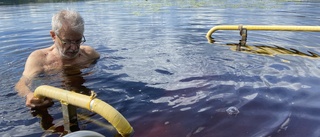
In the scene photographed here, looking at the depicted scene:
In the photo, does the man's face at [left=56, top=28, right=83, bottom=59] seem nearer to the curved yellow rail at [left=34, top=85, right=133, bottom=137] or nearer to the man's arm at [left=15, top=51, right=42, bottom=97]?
the man's arm at [left=15, top=51, right=42, bottom=97]

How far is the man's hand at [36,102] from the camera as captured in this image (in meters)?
3.16

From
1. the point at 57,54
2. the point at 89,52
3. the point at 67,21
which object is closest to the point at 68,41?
the point at 67,21

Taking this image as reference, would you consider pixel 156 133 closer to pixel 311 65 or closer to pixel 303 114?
pixel 303 114

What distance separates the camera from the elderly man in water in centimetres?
393

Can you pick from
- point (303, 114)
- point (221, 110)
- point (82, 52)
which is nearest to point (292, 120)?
point (303, 114)

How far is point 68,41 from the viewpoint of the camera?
4.05 metres

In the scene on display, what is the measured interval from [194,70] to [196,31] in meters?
4.58

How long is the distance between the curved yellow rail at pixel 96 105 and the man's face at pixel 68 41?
1487 mm

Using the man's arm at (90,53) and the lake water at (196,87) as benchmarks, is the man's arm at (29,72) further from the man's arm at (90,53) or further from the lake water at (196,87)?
the man's arm at (90,53)

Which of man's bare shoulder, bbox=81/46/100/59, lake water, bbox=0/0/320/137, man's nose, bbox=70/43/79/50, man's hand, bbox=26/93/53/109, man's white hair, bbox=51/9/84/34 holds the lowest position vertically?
lake water, bbox=0/0/320/137

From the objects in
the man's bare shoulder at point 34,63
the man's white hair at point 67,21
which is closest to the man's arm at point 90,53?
the man's bare shoulder at point 34,63

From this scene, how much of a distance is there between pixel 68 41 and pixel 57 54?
0.73m

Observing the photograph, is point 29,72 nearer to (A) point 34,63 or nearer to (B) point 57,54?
(A) point 34,63

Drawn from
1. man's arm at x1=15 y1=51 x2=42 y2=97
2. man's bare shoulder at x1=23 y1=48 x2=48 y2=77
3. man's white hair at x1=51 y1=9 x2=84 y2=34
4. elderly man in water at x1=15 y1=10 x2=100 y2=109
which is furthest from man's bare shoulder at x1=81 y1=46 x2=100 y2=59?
man's white hair at x1=51 y1=9 x2=84 y2=34
